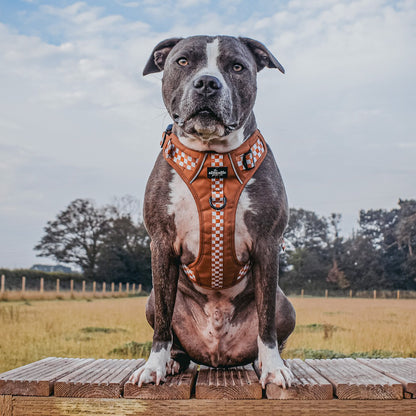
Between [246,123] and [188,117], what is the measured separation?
44 centimetres

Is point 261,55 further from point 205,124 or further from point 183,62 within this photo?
point 205,124

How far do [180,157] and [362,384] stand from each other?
60.4 inches

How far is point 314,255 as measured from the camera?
115 ft

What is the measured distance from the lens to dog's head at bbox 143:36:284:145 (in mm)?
2609

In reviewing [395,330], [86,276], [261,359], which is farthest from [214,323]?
[86,276]

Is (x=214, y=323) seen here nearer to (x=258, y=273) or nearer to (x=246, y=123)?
(x=258, y=273)

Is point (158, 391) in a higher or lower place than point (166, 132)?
lower

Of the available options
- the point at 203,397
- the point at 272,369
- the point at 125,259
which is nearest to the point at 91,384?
the point at 203,397

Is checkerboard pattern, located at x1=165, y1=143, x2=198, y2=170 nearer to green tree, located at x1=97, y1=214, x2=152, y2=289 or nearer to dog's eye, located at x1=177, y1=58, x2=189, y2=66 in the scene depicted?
dog's eye, located at x1=177, y1=58, x2=189, y2=66

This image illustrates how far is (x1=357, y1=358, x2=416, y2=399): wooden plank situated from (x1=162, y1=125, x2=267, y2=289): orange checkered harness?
1.02m

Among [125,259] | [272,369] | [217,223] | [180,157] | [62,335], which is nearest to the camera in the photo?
[272,369]

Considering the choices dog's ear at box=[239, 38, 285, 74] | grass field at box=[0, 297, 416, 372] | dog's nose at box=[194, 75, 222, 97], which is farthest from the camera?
grass field at box=[0, 297, 416, 372]

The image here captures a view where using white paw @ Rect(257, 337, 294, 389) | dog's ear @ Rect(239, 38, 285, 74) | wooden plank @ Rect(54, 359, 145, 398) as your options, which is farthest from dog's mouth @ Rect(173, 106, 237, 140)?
wooden plank @ Rect(54, 359, 145, 398)

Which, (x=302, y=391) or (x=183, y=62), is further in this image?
(x=183, y=62)
